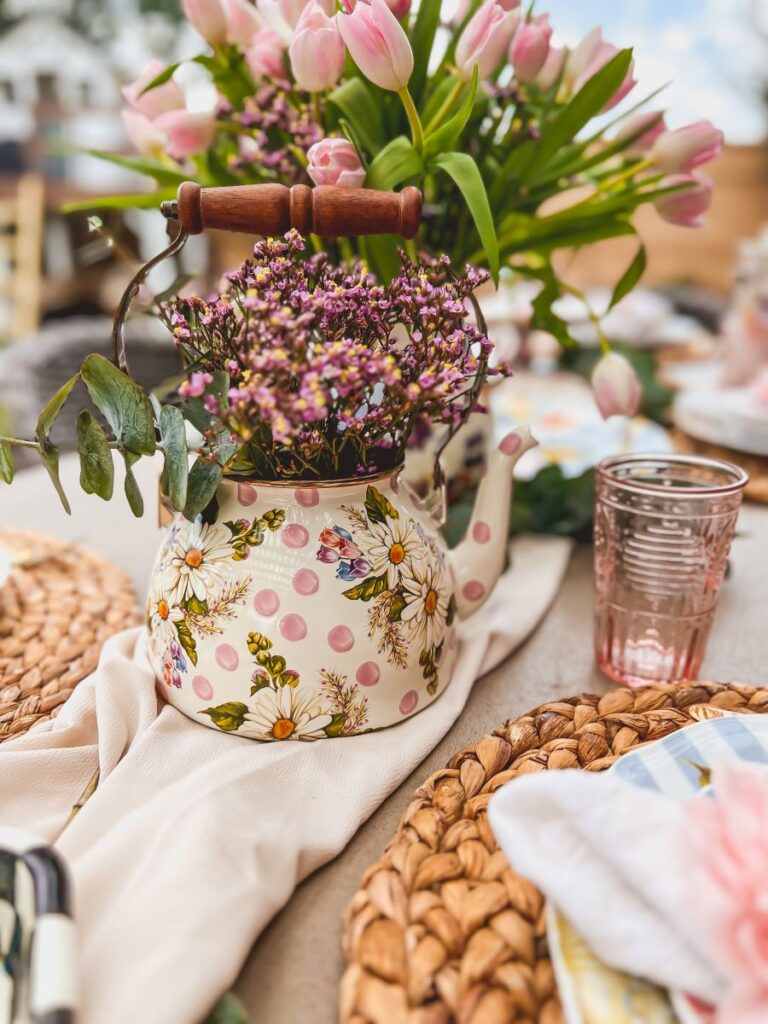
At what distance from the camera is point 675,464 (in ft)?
2.14

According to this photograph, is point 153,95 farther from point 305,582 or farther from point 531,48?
point 305,582

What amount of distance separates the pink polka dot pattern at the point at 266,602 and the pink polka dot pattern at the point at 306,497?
0.06 meters

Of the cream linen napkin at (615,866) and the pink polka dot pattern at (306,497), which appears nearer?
the cream linen napkin at (615,866)

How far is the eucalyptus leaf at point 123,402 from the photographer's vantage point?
0.48m

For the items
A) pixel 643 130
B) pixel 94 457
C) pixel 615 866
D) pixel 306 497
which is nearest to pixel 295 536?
pixel 306 497

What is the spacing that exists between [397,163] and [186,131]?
0.63 feet

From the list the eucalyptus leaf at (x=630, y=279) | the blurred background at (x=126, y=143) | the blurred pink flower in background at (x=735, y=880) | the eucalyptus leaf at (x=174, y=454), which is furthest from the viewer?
the blurred background at (x=126, y=143)

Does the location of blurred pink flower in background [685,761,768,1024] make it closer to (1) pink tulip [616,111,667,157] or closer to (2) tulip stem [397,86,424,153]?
(2) tulip stem [397,86,424,153]

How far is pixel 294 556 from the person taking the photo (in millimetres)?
485

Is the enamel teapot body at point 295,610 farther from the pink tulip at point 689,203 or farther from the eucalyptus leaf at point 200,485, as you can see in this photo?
the pink tulip at point 689,203

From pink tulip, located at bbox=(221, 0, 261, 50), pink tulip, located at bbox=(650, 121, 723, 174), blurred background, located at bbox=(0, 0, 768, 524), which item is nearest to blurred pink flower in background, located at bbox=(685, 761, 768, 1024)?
pink tulip, located at bbox=(650, 121, 723, 174)

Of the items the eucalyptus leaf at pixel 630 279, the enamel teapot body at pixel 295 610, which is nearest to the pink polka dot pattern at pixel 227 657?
the enamel teapot body at pixel 295 610

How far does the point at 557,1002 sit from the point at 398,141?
1.72 ft

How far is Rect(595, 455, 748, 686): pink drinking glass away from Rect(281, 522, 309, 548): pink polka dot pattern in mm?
246
